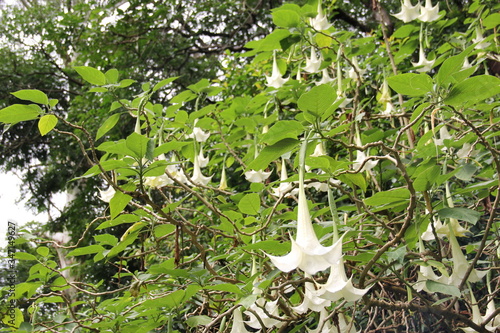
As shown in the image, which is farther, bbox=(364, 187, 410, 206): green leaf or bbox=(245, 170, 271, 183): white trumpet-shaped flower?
bbox=(245, 170, 271, 183): white trumpet-shaped flower

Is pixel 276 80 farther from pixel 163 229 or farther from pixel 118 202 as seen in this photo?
pixel 118 202

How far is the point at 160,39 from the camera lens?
5074mm

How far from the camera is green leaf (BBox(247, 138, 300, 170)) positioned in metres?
0.85

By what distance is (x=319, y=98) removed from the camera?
0.86 m

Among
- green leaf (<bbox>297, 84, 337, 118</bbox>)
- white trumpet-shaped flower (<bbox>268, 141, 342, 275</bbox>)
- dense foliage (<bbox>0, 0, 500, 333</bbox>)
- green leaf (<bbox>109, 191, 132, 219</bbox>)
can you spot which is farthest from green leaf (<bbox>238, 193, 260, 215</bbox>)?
white trumpet-shaped flower (<bbox>268, 141, 342, 275</bbox>)

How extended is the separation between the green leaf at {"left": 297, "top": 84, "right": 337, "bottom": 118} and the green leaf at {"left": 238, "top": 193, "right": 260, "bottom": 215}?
0.45 metres

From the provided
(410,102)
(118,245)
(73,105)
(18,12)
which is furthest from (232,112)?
(18,12)

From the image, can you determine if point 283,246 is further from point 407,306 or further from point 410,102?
point 410,102

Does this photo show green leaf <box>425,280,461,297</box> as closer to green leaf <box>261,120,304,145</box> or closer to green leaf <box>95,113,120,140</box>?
green leaf <box>261,120,304,145</box>

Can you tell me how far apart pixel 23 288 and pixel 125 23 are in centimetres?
393

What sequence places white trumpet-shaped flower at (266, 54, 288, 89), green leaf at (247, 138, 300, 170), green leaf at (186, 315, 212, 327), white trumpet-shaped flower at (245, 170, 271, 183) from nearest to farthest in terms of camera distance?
green leaf at (247, 138, 300, 170) < green leaf at (186, 315, 212, 327) < white trumpet-shaped flower at (245, 170, 271, 183) < white trumpet-shaped flower at (266, 54, 288, 89)

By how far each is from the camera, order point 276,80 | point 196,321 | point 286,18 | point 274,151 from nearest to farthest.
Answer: point 274,151
point 196,321
point 286,18
point 276,80

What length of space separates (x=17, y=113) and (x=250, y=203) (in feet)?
2.12

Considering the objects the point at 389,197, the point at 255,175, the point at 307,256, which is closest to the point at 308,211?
the point at 307,256
